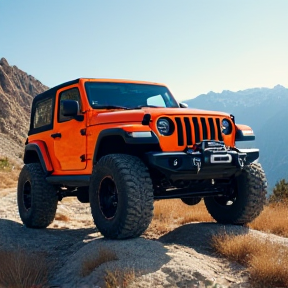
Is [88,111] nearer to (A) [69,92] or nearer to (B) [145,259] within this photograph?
(A) [69,92]

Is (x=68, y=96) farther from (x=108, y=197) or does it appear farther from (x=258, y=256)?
(x=258, y=256)

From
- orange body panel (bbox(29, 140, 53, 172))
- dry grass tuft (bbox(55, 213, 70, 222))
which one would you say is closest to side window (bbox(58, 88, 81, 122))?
orange body panel (bbox(29, 140, 53, 172))

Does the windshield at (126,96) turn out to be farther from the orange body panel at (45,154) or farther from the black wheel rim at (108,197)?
the orange body panel at (45,154)

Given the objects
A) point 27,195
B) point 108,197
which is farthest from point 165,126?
point 27,195

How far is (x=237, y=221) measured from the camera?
19.8 ft

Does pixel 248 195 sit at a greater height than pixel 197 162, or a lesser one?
lesser

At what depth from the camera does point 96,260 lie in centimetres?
442

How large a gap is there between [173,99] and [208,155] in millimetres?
2361

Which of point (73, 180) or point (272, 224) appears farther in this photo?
point (272, 224)

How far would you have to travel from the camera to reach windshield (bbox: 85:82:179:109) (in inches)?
248

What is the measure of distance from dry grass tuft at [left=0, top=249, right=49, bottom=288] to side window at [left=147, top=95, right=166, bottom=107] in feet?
9.87

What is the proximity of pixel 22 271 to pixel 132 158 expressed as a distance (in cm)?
175

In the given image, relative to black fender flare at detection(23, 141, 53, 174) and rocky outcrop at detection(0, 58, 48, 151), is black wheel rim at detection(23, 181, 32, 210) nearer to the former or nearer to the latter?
black fender flare at detection(23, 141, 53, 174)

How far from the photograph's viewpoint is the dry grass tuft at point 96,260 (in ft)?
14.3
